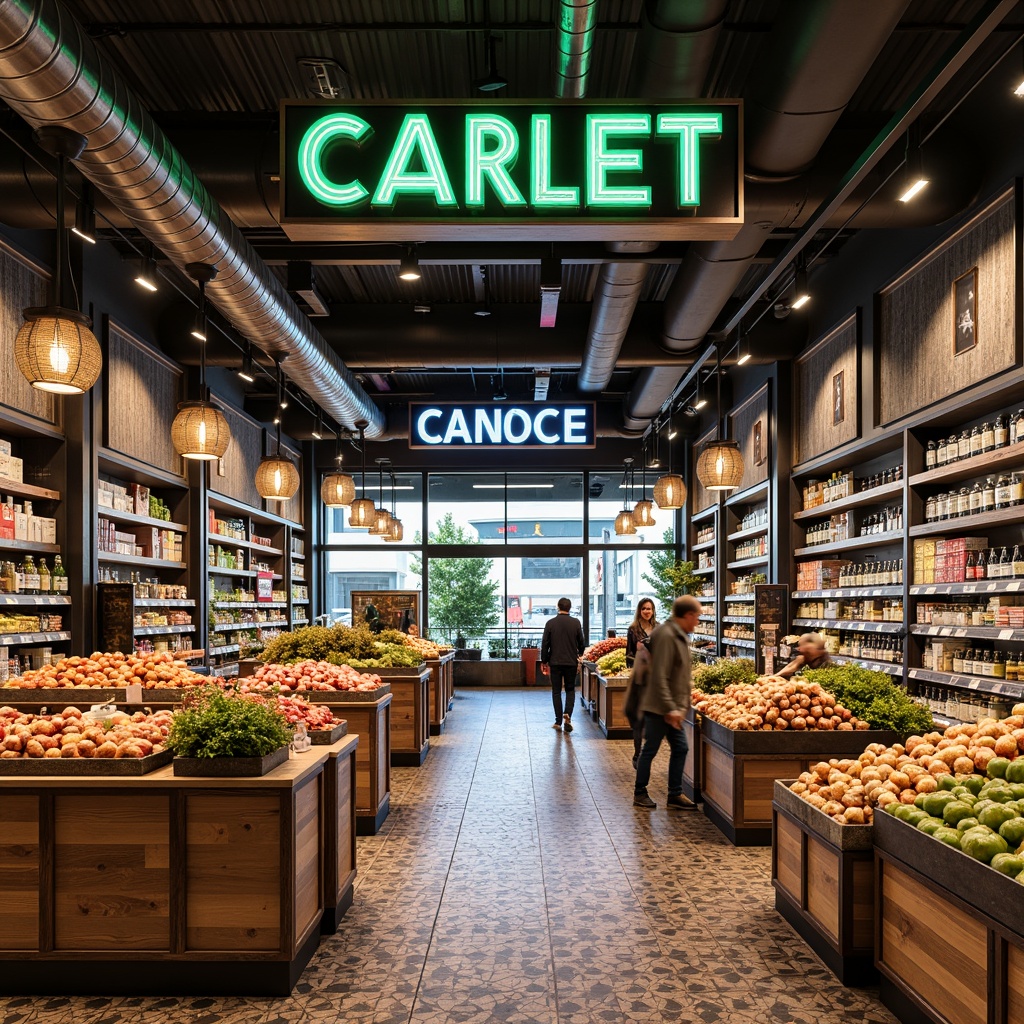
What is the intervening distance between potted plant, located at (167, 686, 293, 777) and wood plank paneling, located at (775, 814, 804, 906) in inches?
96.7

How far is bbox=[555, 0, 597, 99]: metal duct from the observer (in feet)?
15.4

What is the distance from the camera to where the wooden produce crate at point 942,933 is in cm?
284

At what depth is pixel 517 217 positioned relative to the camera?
170 inches

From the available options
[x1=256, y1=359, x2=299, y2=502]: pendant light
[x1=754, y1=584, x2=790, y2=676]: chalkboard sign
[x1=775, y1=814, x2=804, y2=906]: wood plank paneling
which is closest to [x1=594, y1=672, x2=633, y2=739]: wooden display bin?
[x1=754, y1=584, x2=790, y2=676]: chalkboard sign

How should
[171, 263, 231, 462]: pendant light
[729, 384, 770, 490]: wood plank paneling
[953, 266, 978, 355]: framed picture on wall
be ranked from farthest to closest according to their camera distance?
[729, 384, 770, 490]: wood plank paneling → [953, 266, 978, 355]: framed picture on wall → [171, 263, 231, 462]: pendant light

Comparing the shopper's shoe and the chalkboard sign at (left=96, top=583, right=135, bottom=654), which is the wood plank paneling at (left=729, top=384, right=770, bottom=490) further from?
the chalkboard sign at (left=96, top=583, right=135, bottom=654)

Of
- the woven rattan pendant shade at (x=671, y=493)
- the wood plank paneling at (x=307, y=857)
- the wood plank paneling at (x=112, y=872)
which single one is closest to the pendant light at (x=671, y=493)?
the woven rattan pendant shade at (x=671, y=493)

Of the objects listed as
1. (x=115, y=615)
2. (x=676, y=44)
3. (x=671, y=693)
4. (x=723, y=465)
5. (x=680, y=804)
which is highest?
(x=676, y=44)

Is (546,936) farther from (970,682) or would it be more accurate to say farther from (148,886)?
(970,682)

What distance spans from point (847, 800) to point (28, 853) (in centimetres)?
344

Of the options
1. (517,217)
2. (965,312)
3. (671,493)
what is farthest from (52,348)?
(671,493)

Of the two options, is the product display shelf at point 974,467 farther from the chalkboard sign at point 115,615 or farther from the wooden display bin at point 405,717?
the chalkboard sign at point 115,615

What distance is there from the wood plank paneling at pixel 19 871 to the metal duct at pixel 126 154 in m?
3.12

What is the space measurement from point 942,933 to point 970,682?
386 centimetres
